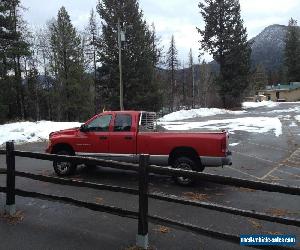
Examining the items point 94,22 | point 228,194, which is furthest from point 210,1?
point 228,194

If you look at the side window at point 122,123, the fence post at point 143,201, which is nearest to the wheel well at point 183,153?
the side window at point 122,123

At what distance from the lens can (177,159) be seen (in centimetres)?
1120

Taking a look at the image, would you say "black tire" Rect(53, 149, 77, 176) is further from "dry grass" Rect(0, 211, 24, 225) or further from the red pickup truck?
"dry grass" Rect(0, 211, 24, 225)

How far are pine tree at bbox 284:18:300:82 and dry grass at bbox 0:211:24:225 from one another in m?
89.5

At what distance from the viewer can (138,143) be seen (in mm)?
11602

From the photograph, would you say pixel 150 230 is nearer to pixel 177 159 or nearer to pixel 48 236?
pixel 48 236

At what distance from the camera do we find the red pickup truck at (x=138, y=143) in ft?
36.0

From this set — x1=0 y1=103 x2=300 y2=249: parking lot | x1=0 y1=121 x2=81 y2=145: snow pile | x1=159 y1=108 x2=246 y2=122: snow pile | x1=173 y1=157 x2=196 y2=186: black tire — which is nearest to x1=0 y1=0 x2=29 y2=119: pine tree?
x1=0 y1=121 x2=81 y2=145: snow pile

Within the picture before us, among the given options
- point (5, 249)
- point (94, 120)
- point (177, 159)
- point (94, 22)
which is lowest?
point (5, 249)

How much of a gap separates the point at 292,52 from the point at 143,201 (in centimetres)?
9169

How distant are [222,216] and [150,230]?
166cm

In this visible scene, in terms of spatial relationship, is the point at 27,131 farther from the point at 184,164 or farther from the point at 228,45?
the point at 228,45

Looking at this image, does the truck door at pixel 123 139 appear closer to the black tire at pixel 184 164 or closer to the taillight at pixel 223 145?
the black tire at pixel 184 164

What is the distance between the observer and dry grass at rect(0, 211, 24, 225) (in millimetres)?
7328
